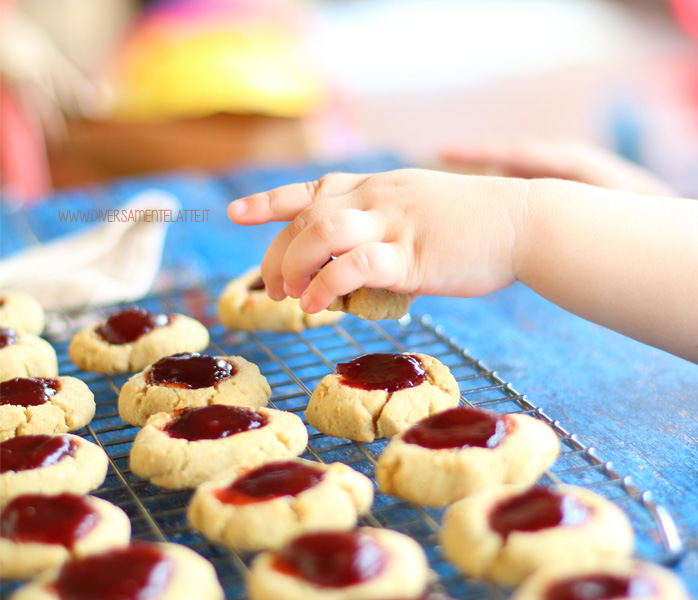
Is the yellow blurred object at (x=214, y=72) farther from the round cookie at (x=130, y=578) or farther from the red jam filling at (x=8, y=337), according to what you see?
the round cookie at (x=130, y=578)

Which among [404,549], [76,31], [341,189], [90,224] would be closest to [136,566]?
[404,549]

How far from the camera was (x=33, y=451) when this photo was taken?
846 millimetres

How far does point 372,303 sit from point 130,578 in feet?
1.63

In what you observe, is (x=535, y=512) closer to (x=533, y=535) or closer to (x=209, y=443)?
(x=533, y=535)

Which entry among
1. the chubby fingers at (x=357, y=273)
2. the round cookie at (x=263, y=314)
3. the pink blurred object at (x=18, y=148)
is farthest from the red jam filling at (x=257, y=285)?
the pink blurred object at (x=18, y=148)

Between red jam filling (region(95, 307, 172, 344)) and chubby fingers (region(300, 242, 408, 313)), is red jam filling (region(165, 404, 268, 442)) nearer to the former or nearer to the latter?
chubby fingers (region(300, 242, 408, 313))

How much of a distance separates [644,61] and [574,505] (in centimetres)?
516

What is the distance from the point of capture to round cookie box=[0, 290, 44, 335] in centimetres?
129

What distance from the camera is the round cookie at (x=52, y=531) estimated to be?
71cm

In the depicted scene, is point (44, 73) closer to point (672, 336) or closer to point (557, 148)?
point (557, 148)

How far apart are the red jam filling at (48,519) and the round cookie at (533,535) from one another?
0.33m

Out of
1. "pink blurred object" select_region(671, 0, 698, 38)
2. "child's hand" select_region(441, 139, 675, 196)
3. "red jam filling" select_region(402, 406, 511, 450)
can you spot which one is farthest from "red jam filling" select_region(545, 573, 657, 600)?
"pink blurred object" select_region(671, 0, 698, 38)

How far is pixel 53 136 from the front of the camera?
3418 mm

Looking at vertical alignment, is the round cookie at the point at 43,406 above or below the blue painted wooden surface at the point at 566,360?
above
